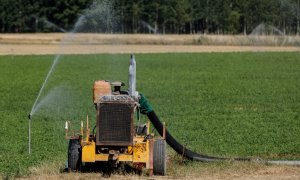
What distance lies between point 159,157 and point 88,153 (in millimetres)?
1212

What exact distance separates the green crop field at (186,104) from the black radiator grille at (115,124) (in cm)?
197

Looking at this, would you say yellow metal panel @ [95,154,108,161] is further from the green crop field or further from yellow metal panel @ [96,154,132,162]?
the green crop field

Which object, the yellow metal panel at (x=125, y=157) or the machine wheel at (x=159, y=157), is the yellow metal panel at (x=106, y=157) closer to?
the yellow metal panel at (x=125, y=157)

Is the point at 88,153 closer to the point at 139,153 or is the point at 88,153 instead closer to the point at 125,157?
the point at 125,157

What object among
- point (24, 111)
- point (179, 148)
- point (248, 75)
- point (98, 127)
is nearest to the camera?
point (98, 127)

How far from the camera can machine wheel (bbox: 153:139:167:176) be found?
42.5 feet

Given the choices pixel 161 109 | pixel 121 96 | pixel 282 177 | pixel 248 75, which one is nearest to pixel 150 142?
pixel 121 96

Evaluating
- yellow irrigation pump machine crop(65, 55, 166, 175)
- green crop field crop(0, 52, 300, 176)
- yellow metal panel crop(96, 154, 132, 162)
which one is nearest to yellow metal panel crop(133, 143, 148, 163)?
yellow irrigation pump machine crop(65, 55, 166, 175)

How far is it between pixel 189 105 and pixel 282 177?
42.6 feet

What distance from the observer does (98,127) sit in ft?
41.1

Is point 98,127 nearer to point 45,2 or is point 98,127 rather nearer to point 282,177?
point 282,177

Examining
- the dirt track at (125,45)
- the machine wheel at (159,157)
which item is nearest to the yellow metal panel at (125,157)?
the machine wheel at (159,157)

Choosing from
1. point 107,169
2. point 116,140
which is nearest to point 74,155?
point 107,169

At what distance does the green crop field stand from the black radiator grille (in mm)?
1975
